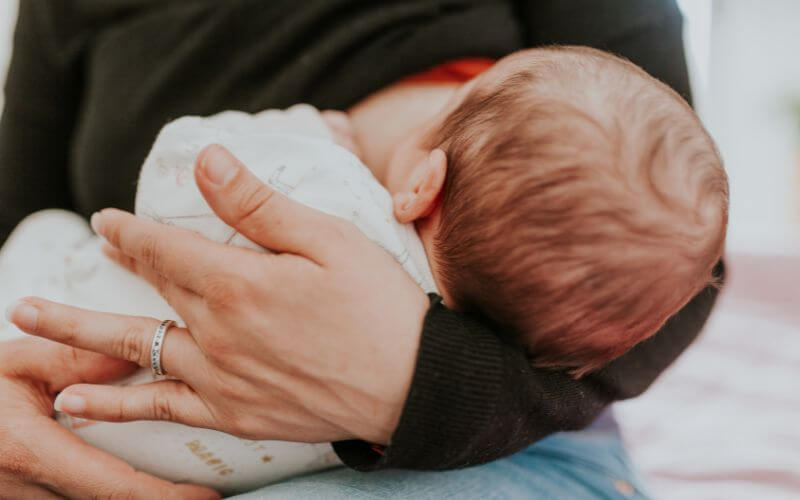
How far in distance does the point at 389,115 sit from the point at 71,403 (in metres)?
0.60

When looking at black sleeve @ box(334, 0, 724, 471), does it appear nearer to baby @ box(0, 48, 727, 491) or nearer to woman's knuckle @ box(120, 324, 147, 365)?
baby @ box(0, 48, 727, 491)

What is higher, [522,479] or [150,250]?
[150,250]

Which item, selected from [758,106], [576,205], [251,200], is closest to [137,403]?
[251,200]

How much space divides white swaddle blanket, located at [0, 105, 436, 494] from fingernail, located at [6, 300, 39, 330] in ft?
0.36

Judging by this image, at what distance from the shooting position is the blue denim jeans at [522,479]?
0.71 m

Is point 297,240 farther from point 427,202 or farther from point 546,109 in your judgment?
point 546,109

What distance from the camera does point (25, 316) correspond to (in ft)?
2.07

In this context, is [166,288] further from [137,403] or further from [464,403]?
[464,403]

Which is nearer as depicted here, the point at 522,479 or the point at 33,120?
the point at 522,479

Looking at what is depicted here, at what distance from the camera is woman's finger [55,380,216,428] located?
24.8 inches

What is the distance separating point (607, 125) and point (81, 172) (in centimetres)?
86

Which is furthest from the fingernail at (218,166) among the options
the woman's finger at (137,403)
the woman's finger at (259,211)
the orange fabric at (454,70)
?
the orange fabric at (454,70)

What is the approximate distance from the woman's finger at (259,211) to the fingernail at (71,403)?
234mm

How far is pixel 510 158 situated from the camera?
0.63 meters
